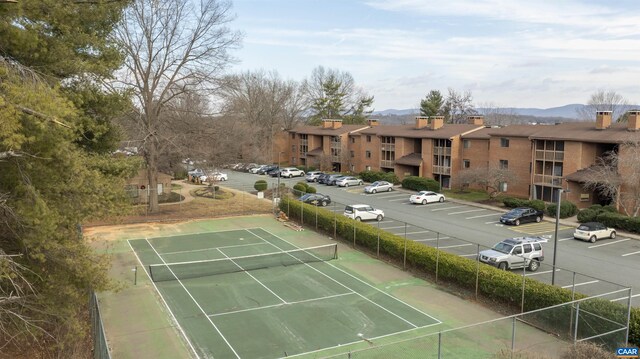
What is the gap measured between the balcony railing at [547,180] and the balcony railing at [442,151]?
39.8ft

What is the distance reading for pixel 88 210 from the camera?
14.2 meters

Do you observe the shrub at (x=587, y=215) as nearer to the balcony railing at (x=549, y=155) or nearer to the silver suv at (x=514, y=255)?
the balcony railing at (x=549, y=155)

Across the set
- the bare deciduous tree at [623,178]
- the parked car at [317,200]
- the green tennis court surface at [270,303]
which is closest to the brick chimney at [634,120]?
the bare deciduous tree at [623,178]

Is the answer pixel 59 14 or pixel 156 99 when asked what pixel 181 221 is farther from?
pixel 59 14

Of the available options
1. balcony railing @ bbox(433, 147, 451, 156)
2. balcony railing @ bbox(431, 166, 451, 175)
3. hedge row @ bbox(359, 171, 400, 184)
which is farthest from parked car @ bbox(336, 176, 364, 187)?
balcony railing @ bbox(433, 147, 451, 156)

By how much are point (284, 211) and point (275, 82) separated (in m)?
72.8

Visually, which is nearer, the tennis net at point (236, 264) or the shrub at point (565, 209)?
the tennis net at point (236, 264)

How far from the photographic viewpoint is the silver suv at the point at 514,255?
25.4 metres

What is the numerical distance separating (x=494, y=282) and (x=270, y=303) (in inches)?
372

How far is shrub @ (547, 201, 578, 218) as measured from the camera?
4044cm

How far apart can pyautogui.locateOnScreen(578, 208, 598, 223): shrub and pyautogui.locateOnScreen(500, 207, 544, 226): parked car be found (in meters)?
2.91

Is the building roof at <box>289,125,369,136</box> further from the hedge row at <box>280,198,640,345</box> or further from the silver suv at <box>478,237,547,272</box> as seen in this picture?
the silver suv at <box>478,237,547,272</box>

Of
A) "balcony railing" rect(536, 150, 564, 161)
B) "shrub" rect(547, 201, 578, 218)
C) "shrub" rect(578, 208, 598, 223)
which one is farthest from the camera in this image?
"balcony railing" rect(536, 150, 564, 161)

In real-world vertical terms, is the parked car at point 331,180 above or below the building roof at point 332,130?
below
